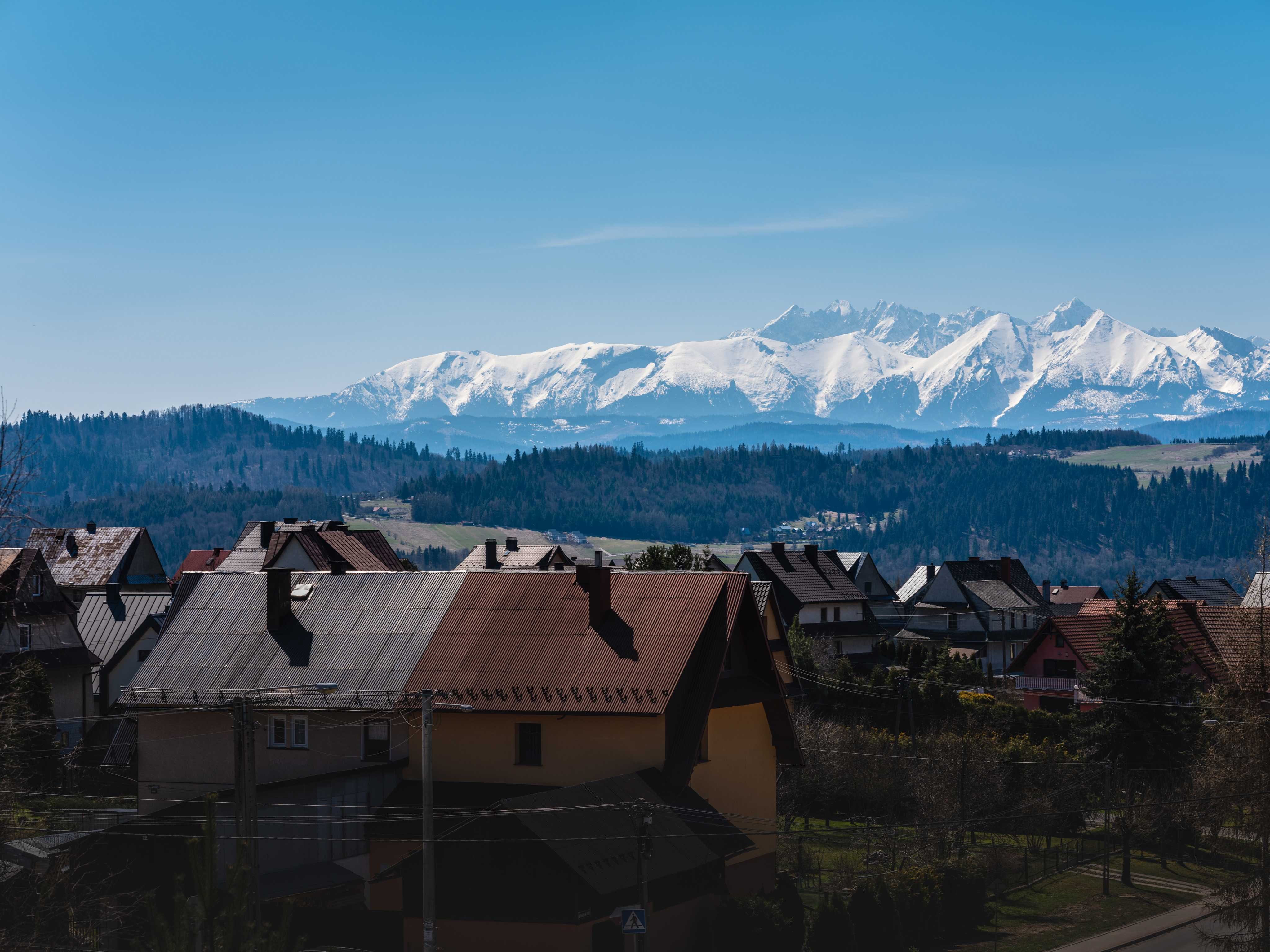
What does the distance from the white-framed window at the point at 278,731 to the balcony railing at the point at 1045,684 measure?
56.6m

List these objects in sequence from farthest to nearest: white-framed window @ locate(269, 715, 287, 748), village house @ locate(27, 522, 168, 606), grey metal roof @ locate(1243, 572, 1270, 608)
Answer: village house @ locate(27, 522, 168, 606)
grey metal roof @ locate(1243, 572, 1270, 608)
white-framed window @ locate(269, 715, 287, 748)

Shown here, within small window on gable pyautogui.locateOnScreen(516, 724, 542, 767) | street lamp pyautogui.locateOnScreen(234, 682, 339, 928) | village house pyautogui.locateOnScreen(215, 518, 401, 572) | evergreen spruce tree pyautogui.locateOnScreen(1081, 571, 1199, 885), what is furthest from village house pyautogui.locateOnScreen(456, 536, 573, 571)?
street lamp pyautogui.locateOnScreen(234, 682, 339, 928)

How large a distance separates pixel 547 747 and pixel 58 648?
41141mm

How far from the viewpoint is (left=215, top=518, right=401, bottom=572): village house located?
277 ft

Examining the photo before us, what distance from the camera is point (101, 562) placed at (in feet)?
354

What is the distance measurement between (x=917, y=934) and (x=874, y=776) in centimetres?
1853

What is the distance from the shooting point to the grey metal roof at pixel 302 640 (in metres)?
41.1

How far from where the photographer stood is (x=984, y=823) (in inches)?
2176

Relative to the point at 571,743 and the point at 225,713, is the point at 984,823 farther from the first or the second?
the point at 225,713

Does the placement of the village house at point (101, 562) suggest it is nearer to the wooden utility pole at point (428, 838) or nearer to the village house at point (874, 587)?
the village house at point (874, 587)

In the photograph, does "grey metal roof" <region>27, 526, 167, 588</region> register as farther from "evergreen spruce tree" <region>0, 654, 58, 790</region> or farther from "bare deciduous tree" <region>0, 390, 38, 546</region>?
"bare deciduous tree" <region>0, 390, 38, 546</region>

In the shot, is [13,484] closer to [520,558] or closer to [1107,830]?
[1107,830]

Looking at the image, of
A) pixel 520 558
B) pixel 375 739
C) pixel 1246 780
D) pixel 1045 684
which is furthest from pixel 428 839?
pixel 520 558

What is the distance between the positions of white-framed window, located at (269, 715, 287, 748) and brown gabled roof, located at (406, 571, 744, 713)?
4316mm
